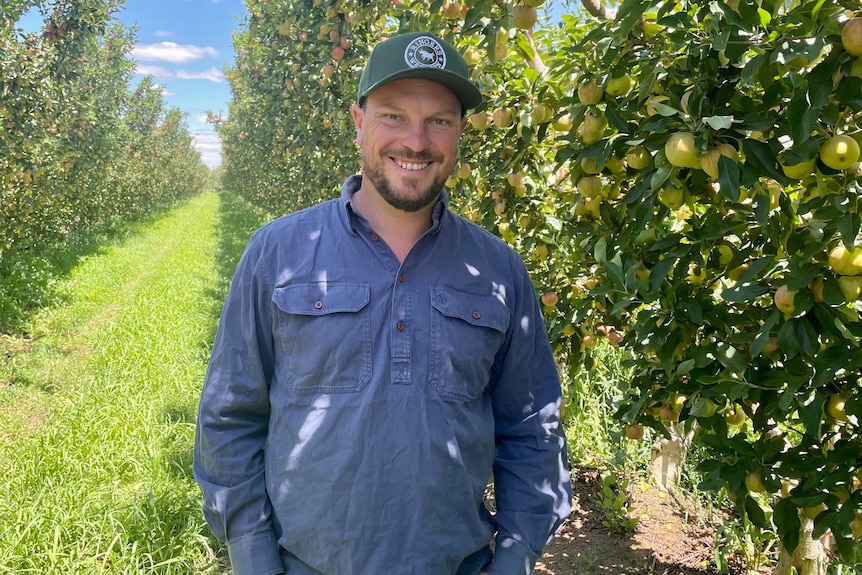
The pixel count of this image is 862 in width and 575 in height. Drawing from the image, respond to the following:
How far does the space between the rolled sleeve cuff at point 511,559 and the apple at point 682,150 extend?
83 cm

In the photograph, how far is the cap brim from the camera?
4.45 ft

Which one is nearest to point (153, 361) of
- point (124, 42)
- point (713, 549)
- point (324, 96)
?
point (324, 96)

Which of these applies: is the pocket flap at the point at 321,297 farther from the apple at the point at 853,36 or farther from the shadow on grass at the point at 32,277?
the shadow on grass at the point at 32,277

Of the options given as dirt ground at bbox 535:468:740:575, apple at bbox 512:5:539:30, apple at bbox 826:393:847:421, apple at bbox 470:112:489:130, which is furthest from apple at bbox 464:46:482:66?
dirt ground at bbox 535:468:740:575

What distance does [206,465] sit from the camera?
138 cm

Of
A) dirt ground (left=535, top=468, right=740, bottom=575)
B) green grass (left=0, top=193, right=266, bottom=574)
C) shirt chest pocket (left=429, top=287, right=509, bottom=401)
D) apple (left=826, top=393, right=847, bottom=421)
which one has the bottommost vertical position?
dirt ground (left=535, top=468, right=740, bottom=575)

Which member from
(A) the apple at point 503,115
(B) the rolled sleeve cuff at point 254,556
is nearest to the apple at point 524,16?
(A) the apple at point 503,115

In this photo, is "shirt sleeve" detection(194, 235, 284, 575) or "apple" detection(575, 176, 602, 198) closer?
"shirt sleeve" detection(194, 235, 284, 575)

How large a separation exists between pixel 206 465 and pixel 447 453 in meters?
0.49

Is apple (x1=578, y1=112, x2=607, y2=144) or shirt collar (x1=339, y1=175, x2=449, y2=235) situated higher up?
apple (x1=578, y1=112, x2=607, y2=144)

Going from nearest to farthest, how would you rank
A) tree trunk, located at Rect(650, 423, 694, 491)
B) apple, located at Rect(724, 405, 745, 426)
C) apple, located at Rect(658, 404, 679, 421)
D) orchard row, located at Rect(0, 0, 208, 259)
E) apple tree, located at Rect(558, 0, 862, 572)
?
1. apple tree, located at Rect(558, 0, 862, 572)
2. apple, located at Rect(658, 404, 679, 421)
3. apple, located at Rect(724, 405, 745, 426)
4. tree trunk, located at Rect(650, 423, 694, 491)
5. orchard row, located at Rect(0, 0, 208, 259)

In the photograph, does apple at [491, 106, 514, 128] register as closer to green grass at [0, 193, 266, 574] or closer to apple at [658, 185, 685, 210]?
apple at [658, 185, 685, 210]

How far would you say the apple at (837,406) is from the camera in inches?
53.8

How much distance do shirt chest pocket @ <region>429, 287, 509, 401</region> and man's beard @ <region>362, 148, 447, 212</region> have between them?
0.59ft
